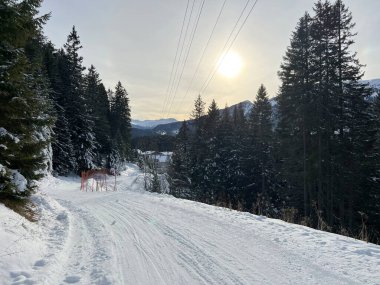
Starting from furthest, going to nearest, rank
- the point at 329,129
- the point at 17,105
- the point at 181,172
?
the point at 181,172, the point at 329,129, the point at 17,105

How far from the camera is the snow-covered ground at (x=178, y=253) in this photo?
546 cm

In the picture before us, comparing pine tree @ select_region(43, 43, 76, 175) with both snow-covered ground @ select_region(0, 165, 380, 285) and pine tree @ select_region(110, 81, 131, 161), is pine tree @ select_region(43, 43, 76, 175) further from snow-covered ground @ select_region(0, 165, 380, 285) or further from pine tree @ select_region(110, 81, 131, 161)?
pine tree @ select_region(110, 81, 131, 161)

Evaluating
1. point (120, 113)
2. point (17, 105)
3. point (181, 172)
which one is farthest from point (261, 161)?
point (120, 113)

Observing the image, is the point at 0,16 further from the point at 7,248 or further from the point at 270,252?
the point at 270,252

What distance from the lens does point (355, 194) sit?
24844mm

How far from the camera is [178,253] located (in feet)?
23.0

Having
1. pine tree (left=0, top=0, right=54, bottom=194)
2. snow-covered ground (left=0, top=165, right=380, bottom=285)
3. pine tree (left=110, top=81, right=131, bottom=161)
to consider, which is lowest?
snow-covered ground (left=0, top=165, right=380, bottom=285)

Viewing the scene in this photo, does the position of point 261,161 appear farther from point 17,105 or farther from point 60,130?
point 17,105

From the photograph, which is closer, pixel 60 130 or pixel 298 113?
pixel 298 113

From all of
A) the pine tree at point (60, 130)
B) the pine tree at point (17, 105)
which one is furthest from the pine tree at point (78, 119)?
the pine tree at point (17, 105)

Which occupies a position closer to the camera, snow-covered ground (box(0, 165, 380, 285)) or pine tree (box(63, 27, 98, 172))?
snow-covered ground (box(0, 165, 380, 285))

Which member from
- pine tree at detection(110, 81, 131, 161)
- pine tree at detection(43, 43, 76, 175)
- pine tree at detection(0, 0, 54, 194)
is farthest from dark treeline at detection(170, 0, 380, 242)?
pine tree at detection(110, 81, 131, 161)

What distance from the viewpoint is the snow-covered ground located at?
5.46 meters

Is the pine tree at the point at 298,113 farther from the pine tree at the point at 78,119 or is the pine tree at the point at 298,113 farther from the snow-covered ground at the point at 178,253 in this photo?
the pine tree at the point at 78,119
